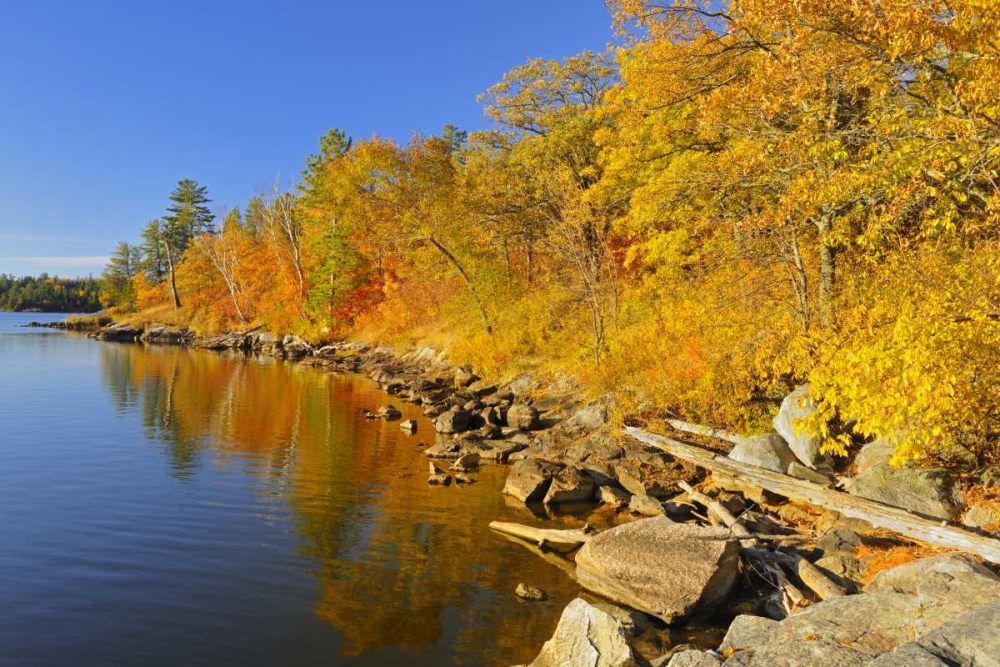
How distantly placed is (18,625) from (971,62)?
51.5ft

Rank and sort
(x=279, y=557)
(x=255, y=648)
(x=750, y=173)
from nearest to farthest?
(x=255, y=648) → (x=279, y=557) → (x=750, y=173)

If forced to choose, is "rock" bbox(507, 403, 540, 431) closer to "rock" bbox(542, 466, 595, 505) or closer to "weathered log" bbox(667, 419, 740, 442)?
"weathered log" bbox(667, 419, 740, 442)

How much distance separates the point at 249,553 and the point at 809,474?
1092 cm

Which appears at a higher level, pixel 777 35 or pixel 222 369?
pixel 777 35

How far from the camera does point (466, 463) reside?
56.2 feet

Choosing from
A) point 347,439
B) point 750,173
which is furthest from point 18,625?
point 750,173

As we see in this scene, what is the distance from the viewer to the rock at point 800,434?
41.2 ft

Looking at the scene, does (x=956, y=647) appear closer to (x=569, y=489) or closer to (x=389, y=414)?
(x=569, y=489)

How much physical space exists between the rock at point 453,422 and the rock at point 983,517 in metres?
14.8

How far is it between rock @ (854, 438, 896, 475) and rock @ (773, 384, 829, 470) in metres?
0.71

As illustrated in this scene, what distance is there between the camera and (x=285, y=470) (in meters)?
16.5

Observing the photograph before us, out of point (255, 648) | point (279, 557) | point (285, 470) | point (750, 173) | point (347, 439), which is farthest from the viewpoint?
point (347, 439)

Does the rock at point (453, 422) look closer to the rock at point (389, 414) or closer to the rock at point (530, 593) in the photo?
the rock at point (389, 414)

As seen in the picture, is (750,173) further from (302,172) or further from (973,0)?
(302,172)
